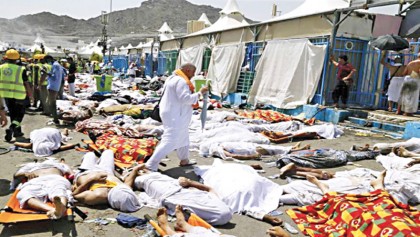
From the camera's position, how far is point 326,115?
9117mm

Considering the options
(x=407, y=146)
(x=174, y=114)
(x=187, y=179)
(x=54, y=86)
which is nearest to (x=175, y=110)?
(x=174, y=114)

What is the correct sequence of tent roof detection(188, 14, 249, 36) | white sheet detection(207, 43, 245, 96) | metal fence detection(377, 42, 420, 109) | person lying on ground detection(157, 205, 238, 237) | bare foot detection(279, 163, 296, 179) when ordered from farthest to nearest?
tent roof detection(188, 14, 249, 36), white sheet detection(207, 43, 245, 96), metal fence detection(377, 42, 420, 109), bare foot detection(279, 163, 296, 179), person lying on ground detection(157, 205, 238, 237)

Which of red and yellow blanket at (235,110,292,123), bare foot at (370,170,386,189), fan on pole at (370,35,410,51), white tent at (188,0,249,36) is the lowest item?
bare foot at (370,170,386,189)

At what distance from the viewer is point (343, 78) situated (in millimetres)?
9047

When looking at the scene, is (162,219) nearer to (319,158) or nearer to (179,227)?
(179,227)

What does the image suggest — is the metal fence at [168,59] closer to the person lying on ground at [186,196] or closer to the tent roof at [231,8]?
the tent roof at [231,8]

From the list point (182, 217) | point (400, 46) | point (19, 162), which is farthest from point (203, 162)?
point (400, 46)

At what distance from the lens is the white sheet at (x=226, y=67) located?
533 inches

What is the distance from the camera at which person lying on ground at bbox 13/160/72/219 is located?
2971 mm

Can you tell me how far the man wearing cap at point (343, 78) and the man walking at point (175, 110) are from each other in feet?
19.0

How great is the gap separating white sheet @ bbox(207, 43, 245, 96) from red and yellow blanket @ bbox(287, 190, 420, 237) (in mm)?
10385

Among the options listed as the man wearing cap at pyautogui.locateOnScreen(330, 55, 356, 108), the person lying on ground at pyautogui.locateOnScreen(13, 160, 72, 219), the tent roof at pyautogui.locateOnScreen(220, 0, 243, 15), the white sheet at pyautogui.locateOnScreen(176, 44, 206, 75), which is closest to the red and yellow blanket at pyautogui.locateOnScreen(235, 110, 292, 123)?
the man wearing cap at pyautogui.locateOnScreen(330, 55, 356, 108)

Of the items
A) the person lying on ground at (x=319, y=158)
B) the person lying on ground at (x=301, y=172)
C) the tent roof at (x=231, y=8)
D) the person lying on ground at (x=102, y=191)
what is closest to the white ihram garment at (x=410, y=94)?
the person lying on ground at (x=319, y=158)

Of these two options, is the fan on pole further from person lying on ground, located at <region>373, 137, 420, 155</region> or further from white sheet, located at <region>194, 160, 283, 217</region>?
white sheet, located at <region>194, 160, 283, 217</region>
